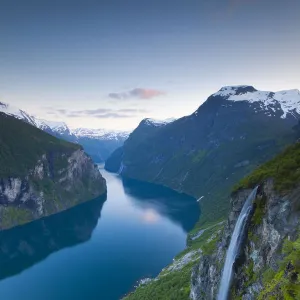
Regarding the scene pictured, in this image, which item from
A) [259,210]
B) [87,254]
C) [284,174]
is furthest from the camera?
[87,254]

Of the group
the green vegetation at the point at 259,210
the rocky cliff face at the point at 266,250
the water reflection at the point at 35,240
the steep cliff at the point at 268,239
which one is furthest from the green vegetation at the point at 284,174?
the water reflection at the point at 35,240

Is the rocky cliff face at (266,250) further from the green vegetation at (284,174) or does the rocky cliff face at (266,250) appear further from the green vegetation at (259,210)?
the green vegetation at (284,174)

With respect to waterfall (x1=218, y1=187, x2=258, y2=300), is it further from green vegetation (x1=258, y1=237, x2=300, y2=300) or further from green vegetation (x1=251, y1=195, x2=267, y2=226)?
green vegetation (x1=258, y1=237, x2=300, y2=300)

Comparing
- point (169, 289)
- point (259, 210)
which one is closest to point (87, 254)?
point (169, 289)

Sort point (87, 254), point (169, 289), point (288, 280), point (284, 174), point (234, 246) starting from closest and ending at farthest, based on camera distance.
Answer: point (288, 280)
point (284, 174)
point (234, 246)
point (169, 289)
point (87, 254)

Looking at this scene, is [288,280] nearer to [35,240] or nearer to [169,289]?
[169,289]

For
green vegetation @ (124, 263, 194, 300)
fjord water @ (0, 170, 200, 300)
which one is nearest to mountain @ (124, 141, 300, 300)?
green vegetation @ (124, 263, 194, 300)
